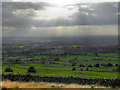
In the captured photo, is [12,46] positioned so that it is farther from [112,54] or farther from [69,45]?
[112,54]

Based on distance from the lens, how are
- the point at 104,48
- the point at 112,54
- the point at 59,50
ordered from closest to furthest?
1. the point at 112,54
2. the point at 104,48
3. the point at 59,50

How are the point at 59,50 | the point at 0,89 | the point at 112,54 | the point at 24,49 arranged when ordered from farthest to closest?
the point at 59,50 → the point at 24,49 → the point at 112,54 → the point at 0,89

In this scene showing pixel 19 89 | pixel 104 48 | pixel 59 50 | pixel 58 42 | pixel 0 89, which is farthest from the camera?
pixel 58 42

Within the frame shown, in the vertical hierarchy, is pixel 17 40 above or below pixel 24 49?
above

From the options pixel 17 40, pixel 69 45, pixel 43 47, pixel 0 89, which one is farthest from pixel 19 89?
pixel 69 45

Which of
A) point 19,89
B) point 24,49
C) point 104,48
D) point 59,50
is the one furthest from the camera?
point 59,50

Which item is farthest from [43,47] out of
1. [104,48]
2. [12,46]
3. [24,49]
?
[104,48]

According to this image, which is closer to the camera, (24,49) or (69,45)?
(24,49)

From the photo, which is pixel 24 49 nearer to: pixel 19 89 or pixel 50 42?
pixel 50 42

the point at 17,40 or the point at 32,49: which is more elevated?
the point at 17,40
